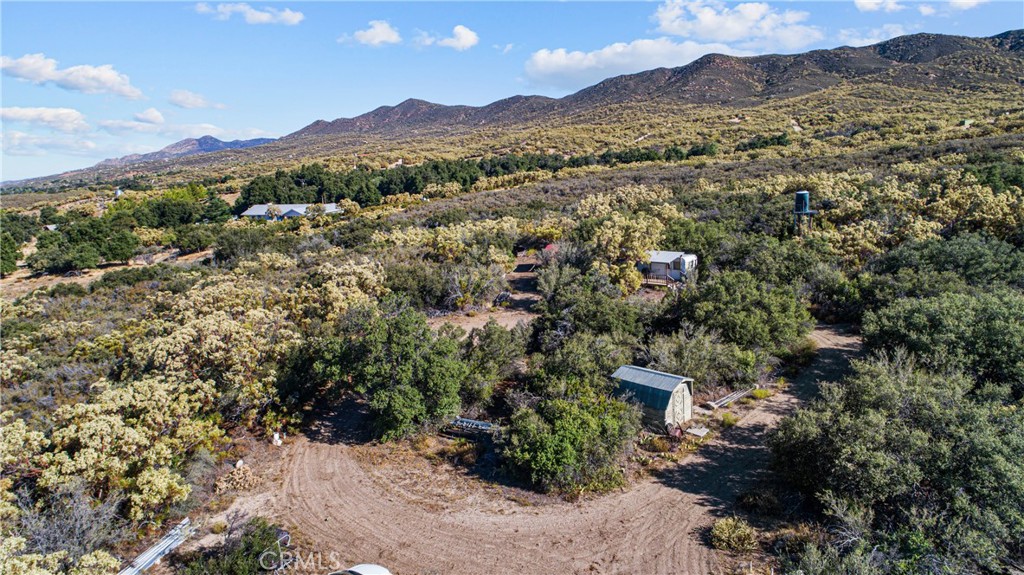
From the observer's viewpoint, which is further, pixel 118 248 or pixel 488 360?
pixel 118 248

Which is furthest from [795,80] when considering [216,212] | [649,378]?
[649,378]

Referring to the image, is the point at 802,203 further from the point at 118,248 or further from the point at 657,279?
the point at 118,248

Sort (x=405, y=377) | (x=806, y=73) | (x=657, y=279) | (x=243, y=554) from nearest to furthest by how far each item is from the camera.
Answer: (x=243, y=554), (x=405, y=377), (x=657, y=279), (x=806, y=73)

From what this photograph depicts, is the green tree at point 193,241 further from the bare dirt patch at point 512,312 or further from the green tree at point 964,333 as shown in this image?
the green tree at point 964,333

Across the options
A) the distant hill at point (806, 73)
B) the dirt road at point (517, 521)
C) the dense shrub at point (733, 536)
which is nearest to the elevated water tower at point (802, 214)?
the dirt road at point (517, 521)

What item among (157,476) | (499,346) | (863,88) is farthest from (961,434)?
(863,88)

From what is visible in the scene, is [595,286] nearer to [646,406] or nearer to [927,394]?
[646,406]

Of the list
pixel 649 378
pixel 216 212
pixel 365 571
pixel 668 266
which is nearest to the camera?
pixel 365 571
